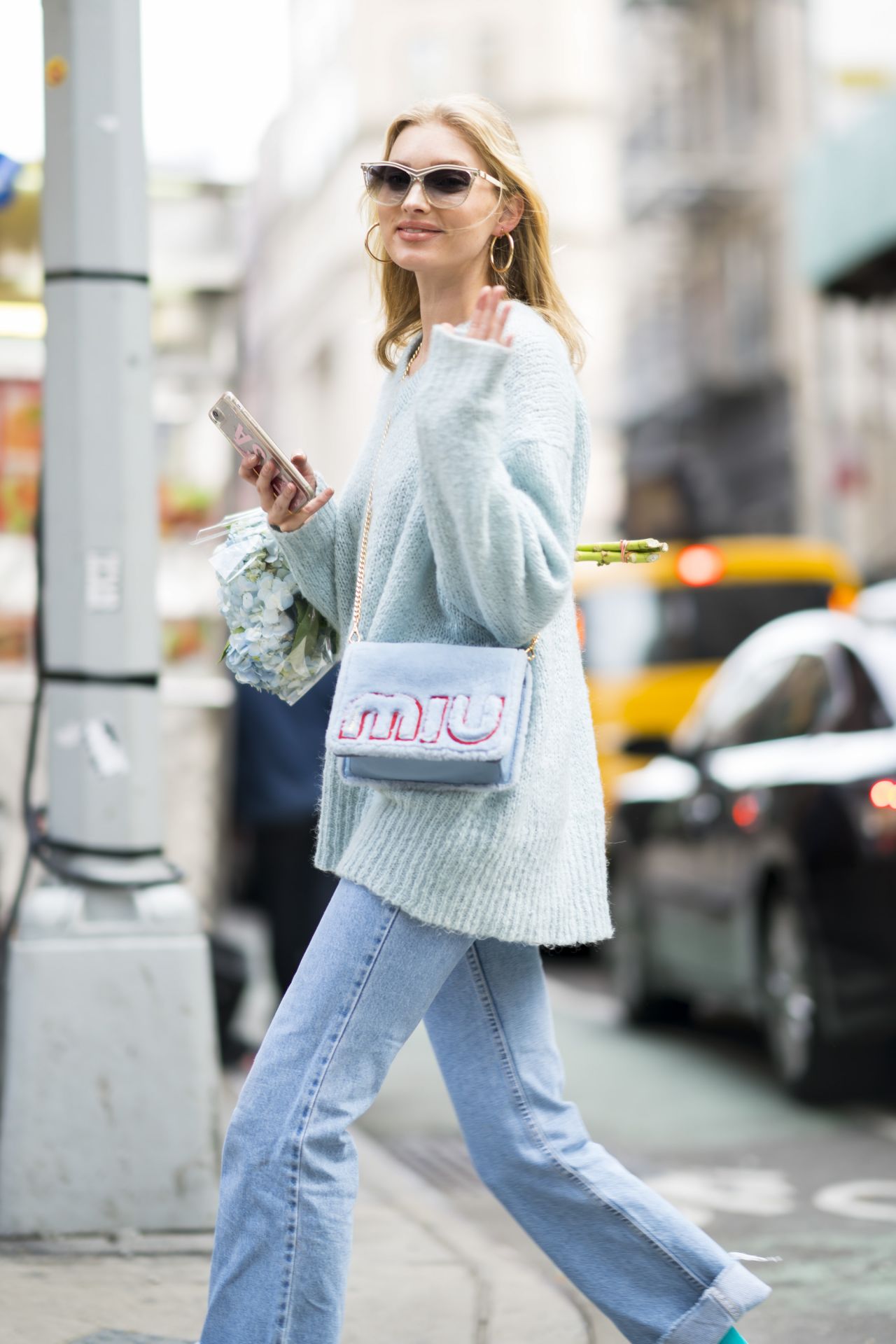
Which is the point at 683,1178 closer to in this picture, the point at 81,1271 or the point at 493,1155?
the point at 81,1271

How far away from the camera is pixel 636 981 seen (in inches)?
352

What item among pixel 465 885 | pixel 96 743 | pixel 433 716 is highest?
pixel 433 716

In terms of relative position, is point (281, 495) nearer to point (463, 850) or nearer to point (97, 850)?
point (463, 850)

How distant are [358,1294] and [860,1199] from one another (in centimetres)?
178

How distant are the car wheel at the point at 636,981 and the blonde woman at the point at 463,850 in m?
5.65

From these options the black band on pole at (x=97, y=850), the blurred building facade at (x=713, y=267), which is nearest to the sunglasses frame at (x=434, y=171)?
the black band on pole at (x=97, y=850)

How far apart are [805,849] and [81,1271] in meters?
3.16

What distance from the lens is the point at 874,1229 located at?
17.1 feet

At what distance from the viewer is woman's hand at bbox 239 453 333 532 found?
3141mm

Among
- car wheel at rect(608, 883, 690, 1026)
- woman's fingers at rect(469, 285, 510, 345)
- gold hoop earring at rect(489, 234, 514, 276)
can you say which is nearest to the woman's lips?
gold hoop earring at rect(489, 234, 514, 276)

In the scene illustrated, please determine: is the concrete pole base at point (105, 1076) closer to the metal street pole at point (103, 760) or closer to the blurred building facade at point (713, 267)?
the metal street pole at point (103, 760)

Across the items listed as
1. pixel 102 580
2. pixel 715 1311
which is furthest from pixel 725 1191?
pixel 715 1311

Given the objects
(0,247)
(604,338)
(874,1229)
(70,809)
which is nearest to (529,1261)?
(874,1229)

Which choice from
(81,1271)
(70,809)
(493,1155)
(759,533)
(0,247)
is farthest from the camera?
(759,533)
